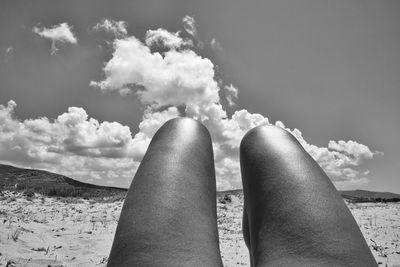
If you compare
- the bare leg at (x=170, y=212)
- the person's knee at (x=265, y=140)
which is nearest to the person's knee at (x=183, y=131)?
the bare leg at (x=170, y=212)

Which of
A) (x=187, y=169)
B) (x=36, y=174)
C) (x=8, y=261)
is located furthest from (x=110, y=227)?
(x=36, y=174)

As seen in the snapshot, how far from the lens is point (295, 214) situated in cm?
115

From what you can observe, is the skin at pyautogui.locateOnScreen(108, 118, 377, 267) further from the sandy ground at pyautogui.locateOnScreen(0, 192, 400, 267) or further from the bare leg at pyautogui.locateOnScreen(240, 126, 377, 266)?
the sandy ground at pyautogui.locateOnScreen(0, 192, 400, 267)

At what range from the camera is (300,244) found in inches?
42.2

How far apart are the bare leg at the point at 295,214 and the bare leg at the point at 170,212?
201mm

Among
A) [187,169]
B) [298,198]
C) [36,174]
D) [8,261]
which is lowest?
[8,261]

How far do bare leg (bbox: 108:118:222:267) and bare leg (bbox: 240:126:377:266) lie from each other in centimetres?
20

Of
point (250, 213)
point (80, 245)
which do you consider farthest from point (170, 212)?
point (80, 245)

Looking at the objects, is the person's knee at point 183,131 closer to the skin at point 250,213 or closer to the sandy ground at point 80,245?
the skin at point 250,213

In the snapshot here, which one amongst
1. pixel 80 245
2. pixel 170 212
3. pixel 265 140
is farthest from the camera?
pixel 80 245

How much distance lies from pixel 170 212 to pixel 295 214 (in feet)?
1.64

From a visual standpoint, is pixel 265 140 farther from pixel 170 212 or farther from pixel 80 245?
pixel 80 245

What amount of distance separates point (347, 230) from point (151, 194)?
78 centimetres

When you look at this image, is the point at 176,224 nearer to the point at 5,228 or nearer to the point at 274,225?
the point at 274,225
